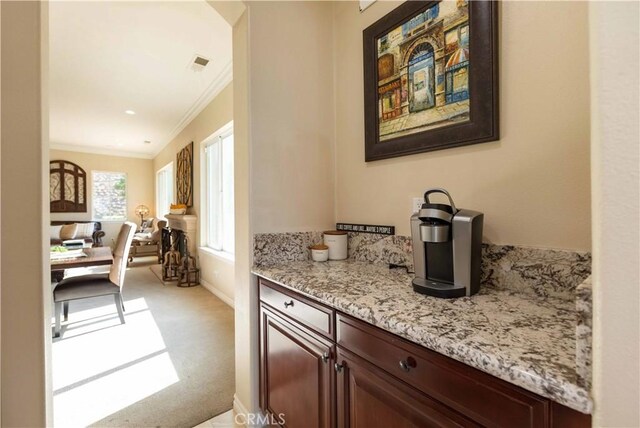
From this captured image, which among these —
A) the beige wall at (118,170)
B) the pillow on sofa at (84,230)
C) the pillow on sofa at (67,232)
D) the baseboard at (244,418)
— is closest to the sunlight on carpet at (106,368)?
the baseboard at (244,418)

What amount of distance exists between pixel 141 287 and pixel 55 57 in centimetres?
305

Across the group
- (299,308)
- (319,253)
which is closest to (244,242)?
(319,253)

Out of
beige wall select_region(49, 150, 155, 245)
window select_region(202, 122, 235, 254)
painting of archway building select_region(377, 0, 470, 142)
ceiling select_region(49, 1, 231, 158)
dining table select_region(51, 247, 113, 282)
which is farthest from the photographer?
beige wall select_region(49, 150, 155, 245)

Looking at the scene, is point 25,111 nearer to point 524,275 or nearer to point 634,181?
point 634,181

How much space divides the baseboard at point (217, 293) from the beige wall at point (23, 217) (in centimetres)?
263

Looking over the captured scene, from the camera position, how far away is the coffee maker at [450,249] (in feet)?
3.08

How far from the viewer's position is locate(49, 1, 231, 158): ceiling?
86.4 inches

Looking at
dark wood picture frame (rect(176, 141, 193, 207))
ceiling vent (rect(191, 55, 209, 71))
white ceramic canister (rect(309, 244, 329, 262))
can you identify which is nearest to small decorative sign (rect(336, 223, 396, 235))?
white ceramic canister (rect(309, 244, 329, 262))

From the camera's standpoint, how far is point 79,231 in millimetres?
6355

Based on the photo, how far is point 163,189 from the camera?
710 cm

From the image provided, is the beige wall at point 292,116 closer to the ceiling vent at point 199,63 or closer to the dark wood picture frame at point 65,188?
the ceiling vent at point 199,63

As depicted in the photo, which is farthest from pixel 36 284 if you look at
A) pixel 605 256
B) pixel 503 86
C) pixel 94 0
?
pixel 94 0

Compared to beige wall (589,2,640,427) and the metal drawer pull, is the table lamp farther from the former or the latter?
beige wall (589,2,640,427)

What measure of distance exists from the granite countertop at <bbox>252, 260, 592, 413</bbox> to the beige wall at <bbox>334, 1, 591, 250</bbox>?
26 centimetres
